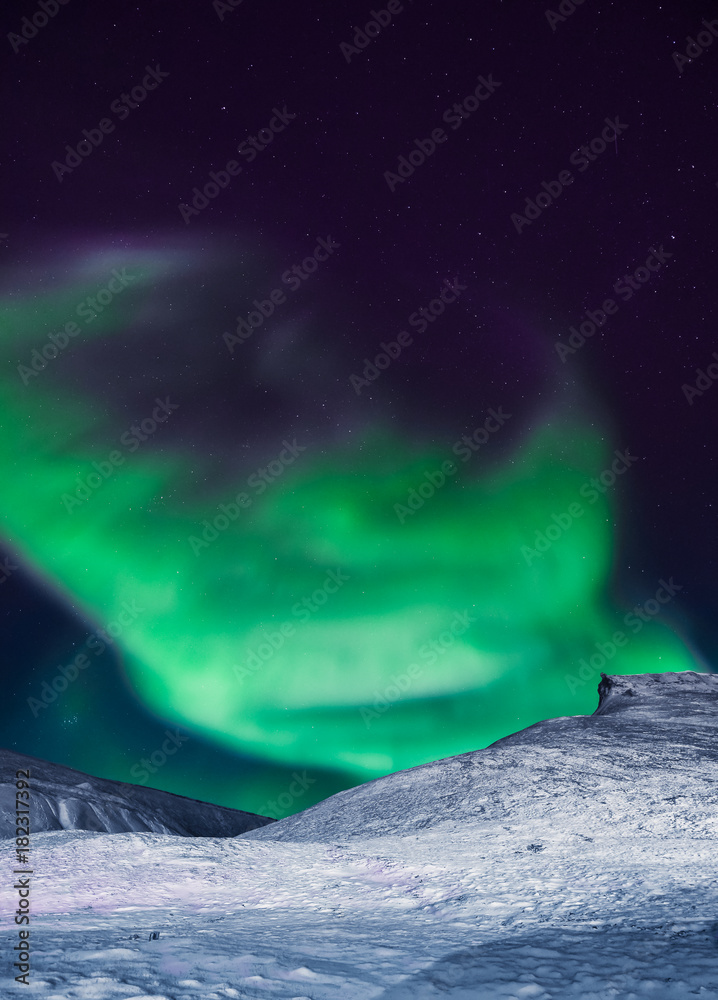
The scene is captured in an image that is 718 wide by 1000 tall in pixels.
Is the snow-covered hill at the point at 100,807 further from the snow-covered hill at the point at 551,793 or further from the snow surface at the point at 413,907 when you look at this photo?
the snow surface at the point at 413,907

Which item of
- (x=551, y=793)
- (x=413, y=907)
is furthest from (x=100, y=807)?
(x=413, y=907)

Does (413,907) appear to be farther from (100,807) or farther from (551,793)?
(100,807)

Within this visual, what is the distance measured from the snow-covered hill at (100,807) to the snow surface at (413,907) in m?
23.8

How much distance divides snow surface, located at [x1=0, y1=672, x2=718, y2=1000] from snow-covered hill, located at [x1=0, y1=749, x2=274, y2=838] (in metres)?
23.8

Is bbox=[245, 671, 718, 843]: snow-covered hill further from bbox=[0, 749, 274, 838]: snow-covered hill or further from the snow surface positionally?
bbox=[0, 749, 274, 838]: snow-covered hill

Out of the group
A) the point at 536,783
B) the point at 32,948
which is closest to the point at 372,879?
the point at 32,948

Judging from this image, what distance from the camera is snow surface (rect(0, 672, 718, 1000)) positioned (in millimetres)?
3484

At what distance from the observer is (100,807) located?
3778 centimetres

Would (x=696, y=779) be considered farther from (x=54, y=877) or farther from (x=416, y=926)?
(x=54, y=877)

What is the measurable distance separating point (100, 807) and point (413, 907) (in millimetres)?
38012

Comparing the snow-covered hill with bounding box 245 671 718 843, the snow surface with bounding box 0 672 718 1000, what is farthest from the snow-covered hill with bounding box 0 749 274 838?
the snow surface with bounding box 0 672 718 1000

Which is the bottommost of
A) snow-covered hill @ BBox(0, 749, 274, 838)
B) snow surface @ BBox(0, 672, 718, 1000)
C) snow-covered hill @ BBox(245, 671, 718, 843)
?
snow surface @ BBox(0, 672, 718, 1000)

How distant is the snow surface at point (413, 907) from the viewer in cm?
348

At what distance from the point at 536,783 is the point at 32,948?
9.63 meters
